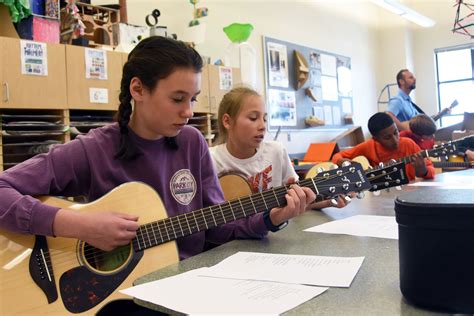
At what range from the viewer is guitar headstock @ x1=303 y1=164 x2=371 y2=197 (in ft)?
4.33

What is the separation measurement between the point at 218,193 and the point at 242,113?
0.66 metres

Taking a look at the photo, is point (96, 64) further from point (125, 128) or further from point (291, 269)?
point (291, 269)

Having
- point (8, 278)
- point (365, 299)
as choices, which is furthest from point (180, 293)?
point (8, 278)

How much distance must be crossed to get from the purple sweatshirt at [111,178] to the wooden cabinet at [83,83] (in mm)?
1400

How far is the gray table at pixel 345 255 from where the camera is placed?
71cm

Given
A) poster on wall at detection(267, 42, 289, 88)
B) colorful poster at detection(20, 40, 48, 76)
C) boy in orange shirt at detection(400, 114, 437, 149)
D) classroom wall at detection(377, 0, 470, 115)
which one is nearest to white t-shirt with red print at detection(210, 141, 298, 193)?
colorful poster at detection(20, 40, 48, 76)

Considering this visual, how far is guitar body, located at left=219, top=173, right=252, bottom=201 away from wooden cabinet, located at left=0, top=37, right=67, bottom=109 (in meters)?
1.35

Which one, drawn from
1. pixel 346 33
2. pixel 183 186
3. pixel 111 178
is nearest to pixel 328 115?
pixel 346 33

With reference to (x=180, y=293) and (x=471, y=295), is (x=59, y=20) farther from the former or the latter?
(x=471, y=295)

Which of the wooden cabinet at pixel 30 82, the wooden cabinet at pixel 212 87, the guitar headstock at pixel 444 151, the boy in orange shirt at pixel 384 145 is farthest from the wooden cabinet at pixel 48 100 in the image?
the guitar headstock at pixel 444 151

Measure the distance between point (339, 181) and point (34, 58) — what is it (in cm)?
202

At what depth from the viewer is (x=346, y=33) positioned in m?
6.81

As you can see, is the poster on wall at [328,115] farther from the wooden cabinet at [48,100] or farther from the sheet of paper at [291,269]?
the sheet of paper at [291,269]

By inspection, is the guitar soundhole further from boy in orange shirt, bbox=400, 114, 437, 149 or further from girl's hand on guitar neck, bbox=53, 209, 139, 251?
boy in orange shirt, bbox=400, 114, 437, 149
